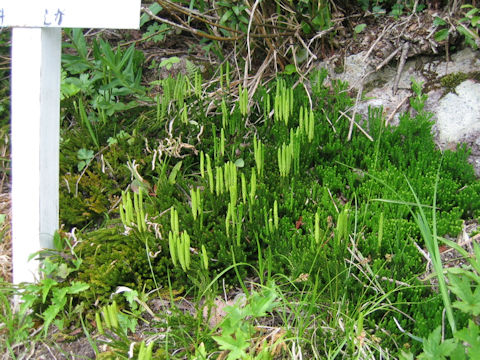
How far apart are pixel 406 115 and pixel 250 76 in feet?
4.12

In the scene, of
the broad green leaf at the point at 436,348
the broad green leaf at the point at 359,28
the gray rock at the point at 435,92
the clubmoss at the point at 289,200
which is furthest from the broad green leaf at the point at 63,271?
the broad green leaf at the point at 359,28

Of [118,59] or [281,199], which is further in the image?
[118,59]

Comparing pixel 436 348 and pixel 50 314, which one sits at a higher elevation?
pixel 436 348

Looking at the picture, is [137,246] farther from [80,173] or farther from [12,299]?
[80,173]

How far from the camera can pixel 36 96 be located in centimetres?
227

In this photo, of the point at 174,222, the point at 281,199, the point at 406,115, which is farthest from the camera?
the point at 406,115

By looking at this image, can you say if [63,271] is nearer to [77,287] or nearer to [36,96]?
[77,287]

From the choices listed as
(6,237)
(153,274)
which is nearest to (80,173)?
(6,237)

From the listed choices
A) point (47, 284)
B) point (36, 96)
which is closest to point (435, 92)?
point (36, 96)

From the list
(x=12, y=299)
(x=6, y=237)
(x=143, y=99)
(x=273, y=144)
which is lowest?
(x=12, y=299)

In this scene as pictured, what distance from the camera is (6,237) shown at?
274cm

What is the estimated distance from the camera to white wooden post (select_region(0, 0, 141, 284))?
7.33 feet

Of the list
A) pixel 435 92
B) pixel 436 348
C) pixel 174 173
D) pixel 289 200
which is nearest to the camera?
pixel 436 348

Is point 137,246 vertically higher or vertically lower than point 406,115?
lower
